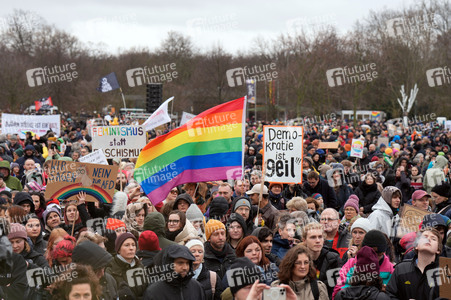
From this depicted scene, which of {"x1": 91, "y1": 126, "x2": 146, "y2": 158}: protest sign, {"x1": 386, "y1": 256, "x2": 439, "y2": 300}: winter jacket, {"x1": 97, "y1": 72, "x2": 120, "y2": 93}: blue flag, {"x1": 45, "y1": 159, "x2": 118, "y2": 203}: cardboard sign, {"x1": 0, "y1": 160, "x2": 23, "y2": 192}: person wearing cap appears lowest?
{"x1": 386, "y1": 256, "x2": 439, "y2": 300}: winter jacket

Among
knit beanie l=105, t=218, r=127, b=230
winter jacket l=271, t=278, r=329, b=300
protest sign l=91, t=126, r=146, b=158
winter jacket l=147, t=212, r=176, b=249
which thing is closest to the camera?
winter jacket l=271, t=278, r=329, b=300

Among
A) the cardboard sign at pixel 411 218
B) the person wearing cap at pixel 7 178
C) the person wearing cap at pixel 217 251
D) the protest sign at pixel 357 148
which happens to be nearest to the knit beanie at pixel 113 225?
the person wearing cap at pixel 217 251

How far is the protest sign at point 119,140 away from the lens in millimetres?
12602

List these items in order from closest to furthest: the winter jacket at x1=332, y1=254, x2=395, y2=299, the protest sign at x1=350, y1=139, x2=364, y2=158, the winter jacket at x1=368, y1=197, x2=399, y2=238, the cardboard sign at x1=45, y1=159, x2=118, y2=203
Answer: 1. the winter jacket at x1=332, y1=254, x2=395, y2=299
2. the winter jacket at x1=368, y1=197, x2=399, y2=238
3. the cardboard sign at x1=45, y1=159, x2=118, y2=203
4. the protest sign at x1=350, y1=139, x2=364, y2=158

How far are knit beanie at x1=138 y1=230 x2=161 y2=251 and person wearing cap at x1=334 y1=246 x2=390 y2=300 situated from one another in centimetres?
205

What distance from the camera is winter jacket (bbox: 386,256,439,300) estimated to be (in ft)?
18.5

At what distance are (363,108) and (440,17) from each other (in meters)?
18.3

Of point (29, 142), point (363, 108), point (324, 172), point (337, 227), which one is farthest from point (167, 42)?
point (337, 227)

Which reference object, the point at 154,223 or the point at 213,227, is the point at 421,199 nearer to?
the point at 213,227

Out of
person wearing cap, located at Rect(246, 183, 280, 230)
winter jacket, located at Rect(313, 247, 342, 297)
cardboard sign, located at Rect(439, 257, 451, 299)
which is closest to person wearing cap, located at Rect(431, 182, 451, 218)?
person wearing cap, located at Rect(246, 183, 280, 230)

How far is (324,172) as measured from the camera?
13375 mm

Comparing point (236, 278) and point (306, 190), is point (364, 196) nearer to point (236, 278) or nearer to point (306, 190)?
point (306, 190)

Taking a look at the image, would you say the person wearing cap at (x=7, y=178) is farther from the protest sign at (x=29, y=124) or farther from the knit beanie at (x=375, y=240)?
the protest sign at (x=29, y=124)

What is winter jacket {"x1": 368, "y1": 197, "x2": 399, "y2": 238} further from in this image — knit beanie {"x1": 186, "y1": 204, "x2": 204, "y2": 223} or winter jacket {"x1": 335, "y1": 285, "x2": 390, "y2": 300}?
winter jacket {"x1": 335, "y1": 285, "x2": 390, "y2": 300}
